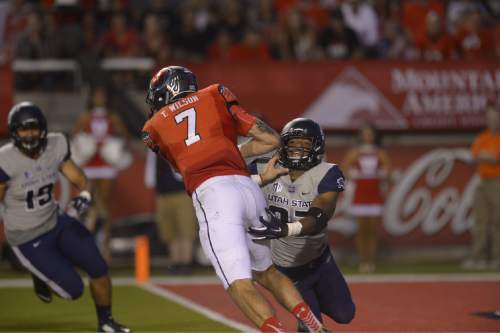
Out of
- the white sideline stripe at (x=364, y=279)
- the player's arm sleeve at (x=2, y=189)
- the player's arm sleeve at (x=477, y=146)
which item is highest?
the player's arm sleeve at (x=2, y=189)

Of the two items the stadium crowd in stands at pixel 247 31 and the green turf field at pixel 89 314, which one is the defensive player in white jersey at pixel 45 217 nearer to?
the green turf field at pixel 89 314

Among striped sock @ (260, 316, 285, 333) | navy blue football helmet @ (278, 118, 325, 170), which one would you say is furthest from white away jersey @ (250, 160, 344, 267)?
striped sock @ (260, 316, 285, 333)

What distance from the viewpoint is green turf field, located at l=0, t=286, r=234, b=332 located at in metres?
A: 8.27

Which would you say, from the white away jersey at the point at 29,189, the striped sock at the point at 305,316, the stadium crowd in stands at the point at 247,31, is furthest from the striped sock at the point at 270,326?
the stadium crowd in stands at the point at 247,31

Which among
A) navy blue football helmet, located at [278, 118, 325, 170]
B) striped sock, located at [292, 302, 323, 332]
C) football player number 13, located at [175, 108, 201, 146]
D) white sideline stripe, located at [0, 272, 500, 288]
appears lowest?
white sideline stripe, located at [0, 272, 500, 288]

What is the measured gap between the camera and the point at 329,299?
689cm

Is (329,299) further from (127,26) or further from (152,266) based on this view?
(127,26)

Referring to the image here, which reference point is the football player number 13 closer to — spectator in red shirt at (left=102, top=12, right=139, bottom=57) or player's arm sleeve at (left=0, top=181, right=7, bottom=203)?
player's arm sleeve at (left=0, top=181, right=7, bottom=203)

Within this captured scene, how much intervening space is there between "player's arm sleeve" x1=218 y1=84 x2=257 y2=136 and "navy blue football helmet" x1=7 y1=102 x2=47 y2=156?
1984 millimetres

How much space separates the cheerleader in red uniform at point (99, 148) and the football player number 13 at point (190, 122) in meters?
6.36

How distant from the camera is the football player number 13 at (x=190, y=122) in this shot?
6219mm

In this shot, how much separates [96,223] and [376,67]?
3.95 metres

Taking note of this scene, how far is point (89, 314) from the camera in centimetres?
909

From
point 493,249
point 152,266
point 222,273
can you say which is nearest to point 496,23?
point 493,249
